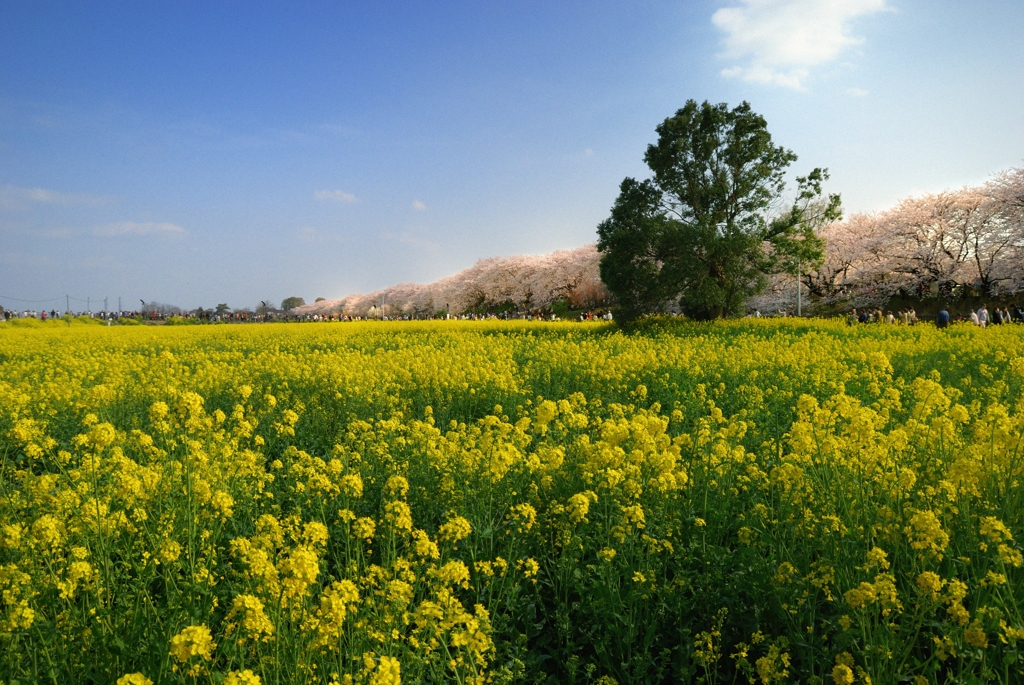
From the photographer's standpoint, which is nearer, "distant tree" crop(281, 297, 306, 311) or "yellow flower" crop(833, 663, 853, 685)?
"yellow flower" crop(833, 663, 853, 685)

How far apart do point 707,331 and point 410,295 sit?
6918 centimetres

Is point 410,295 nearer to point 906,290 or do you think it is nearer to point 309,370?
point 906,290

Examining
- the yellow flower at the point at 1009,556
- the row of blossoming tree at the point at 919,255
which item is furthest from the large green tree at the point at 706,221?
the yellow flower at the point at 1009,556

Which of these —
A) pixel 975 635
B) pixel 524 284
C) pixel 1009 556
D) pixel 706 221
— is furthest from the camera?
pixel 524 284

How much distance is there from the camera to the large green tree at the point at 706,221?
2427 centimetres

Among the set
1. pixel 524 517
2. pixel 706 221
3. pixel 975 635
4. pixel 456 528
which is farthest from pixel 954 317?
pixel 456 528

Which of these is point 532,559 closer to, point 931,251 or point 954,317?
point 954,317

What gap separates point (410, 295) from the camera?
288 feet

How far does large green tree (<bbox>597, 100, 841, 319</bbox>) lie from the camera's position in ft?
79.6


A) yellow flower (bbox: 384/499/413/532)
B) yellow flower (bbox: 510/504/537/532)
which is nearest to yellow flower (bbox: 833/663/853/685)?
yellow flower (bbox: 510/504/537/532)

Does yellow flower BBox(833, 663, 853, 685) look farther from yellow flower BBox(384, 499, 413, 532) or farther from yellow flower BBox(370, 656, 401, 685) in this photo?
yellow flower BBox(384, 499, 413, 532)

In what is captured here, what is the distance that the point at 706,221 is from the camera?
24.6 meters

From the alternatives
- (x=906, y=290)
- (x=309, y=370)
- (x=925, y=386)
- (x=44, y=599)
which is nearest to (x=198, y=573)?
(x=44, y=599)

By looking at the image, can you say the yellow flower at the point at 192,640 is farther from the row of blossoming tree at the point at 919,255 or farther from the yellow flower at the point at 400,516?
the row of blossoming tree at the point at 919,255
